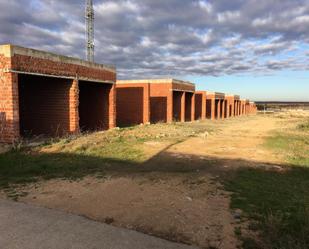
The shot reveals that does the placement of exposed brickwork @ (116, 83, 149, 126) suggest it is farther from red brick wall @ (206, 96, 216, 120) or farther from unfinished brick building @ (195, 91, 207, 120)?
red brick wall @ (206, 96, 216, 120)

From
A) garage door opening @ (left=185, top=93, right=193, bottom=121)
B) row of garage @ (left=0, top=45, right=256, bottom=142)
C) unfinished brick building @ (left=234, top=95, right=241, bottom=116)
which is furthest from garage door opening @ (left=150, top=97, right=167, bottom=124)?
unfinished brick building @ (left=234, top=95, right=241, bottom=116)

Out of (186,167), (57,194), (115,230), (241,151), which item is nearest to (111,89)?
(241,151)

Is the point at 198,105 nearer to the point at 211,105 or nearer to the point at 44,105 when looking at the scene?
the point at 211,105

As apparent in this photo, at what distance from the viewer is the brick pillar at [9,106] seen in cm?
1130

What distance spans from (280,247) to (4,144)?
33.9ft

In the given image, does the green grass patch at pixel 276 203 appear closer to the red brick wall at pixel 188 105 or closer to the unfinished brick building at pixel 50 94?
the unfinished brick building at pixel 50 94

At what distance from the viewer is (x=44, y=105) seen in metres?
15.2

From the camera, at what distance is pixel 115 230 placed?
4.68 m

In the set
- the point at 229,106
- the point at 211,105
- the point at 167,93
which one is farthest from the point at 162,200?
the point at 229,106

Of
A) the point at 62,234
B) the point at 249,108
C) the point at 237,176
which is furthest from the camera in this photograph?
the point at 249,108

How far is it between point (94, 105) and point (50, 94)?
3.76 meters

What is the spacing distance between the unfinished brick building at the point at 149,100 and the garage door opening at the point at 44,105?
925 cm

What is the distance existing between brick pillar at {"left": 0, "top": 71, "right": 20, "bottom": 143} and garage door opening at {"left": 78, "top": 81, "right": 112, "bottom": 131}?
603 centimetres

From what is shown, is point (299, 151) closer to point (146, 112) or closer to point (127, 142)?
point (127, 142)
